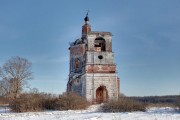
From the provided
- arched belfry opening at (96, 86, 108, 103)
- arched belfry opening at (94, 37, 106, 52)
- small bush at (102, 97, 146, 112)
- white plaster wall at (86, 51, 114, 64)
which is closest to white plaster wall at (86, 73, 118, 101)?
arched belfry opening at (96, 86, 108, 103)

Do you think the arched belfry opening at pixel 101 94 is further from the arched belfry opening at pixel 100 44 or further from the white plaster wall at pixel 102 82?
the arched belfry opening at pixel 100 44

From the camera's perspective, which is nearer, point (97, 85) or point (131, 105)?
point (131, 105)

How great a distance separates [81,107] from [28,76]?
16719 mm

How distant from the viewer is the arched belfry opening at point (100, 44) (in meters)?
33.0

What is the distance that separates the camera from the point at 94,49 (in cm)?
3209

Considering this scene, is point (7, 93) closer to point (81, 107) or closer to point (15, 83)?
point (15, 83)

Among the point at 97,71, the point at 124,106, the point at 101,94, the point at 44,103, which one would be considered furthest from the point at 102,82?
the point at 124,106

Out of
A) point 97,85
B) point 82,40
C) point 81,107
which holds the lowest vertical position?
point 81,107

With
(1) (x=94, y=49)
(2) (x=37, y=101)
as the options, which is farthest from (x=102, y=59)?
(2) (x=37, y=101)

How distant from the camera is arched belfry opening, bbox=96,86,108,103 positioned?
31.3 m

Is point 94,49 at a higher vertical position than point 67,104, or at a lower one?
higher

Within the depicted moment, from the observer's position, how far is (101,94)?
3278cm

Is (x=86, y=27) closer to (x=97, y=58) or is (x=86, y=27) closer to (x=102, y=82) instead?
(x=97, y=58)

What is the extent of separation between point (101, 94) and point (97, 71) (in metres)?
3.37
